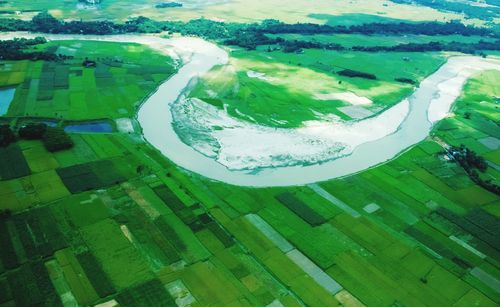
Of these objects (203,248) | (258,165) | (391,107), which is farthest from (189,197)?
(391,107)

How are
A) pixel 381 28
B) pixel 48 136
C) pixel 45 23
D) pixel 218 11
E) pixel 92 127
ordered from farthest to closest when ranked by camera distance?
pixel 218 11 < pixel 381 28 < pixel 45 23 < pixel 92 127 < pixel 48 136

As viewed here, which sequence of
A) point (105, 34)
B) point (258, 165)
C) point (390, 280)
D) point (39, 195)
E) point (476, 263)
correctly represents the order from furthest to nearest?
point (105, 34) < point (258, 165) < point (39, 195) < point (476, 263) < point (390, 280)

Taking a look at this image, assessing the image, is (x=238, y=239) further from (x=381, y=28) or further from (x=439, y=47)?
(x=381, y=28)

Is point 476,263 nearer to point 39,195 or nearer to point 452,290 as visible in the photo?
point 452,290

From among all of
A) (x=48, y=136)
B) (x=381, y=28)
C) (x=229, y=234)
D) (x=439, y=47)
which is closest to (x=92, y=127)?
(x=48, y=136)

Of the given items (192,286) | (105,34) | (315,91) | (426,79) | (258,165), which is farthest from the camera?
(105,34)

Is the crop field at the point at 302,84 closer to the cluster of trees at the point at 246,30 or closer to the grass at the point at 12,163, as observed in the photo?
the cluster of trees at the point at 246,30

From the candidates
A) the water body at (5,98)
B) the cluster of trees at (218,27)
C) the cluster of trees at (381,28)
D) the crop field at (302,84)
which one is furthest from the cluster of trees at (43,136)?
the cluster of trees at (381,28)
